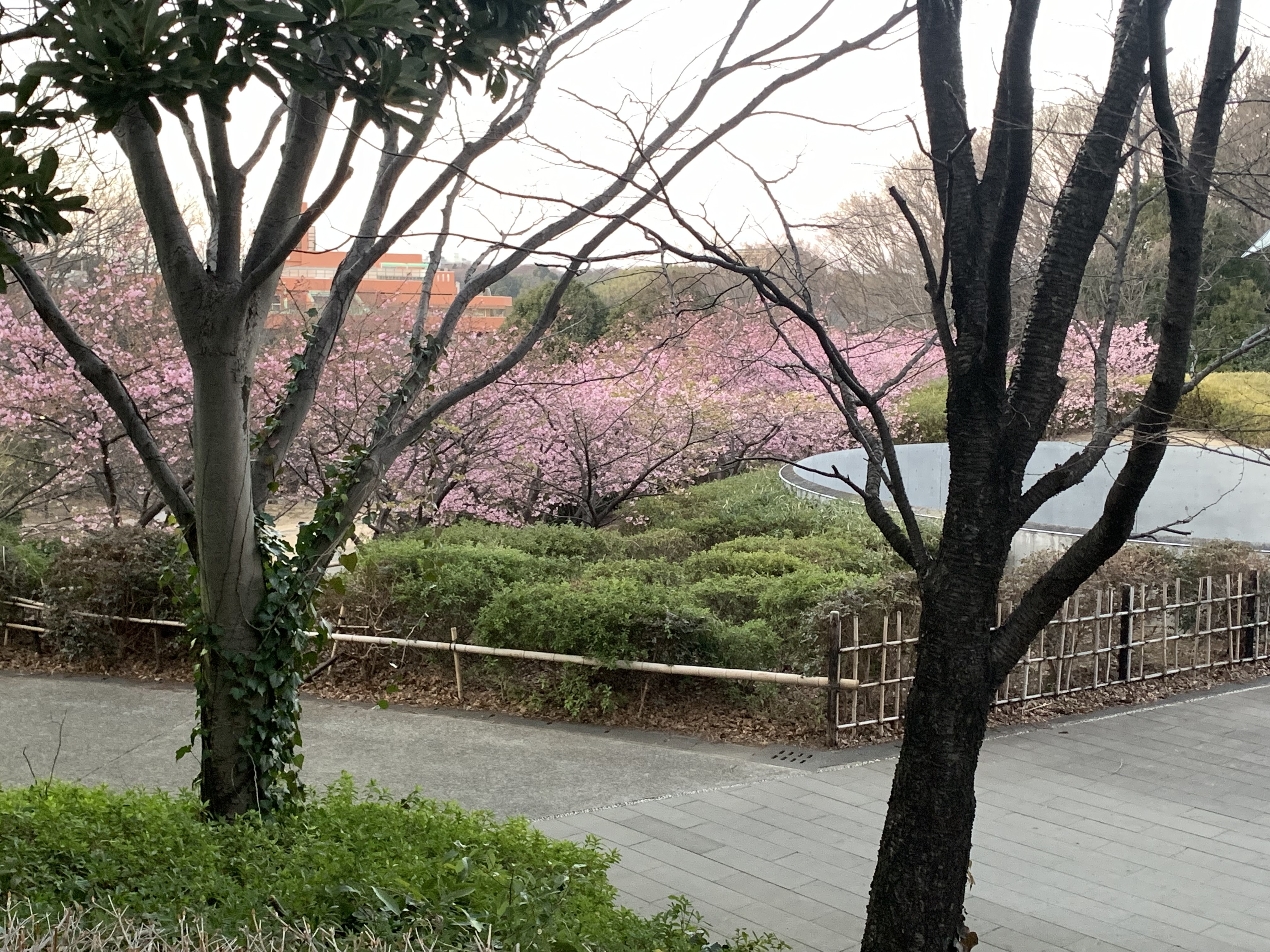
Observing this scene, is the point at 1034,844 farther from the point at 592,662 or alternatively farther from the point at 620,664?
the point at 592,662

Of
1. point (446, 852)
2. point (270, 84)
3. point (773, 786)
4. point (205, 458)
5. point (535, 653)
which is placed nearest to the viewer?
→ point (270, 84)

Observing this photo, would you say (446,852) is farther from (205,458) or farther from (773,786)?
(773,786)

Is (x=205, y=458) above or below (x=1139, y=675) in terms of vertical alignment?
above

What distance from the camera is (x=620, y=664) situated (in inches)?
287

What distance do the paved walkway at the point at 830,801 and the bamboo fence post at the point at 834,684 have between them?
0.72 ft

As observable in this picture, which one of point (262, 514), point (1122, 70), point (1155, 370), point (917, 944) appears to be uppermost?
point (1122, 70)

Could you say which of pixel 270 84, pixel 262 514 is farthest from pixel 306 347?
pixel 270 84

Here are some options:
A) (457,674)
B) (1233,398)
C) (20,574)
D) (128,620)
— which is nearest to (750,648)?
(457,674)

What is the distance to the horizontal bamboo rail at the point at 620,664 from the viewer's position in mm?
6867

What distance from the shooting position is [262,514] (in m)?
4.64

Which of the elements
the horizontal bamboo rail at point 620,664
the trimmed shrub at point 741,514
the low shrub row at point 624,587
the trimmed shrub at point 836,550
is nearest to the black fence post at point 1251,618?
the trimmed shrub at point 836,550

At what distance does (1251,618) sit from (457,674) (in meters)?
6.20

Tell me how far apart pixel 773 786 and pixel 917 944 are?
111 inches

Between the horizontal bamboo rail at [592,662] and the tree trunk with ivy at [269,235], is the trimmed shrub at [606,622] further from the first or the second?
the tree trunk with ivy at [269,235]
